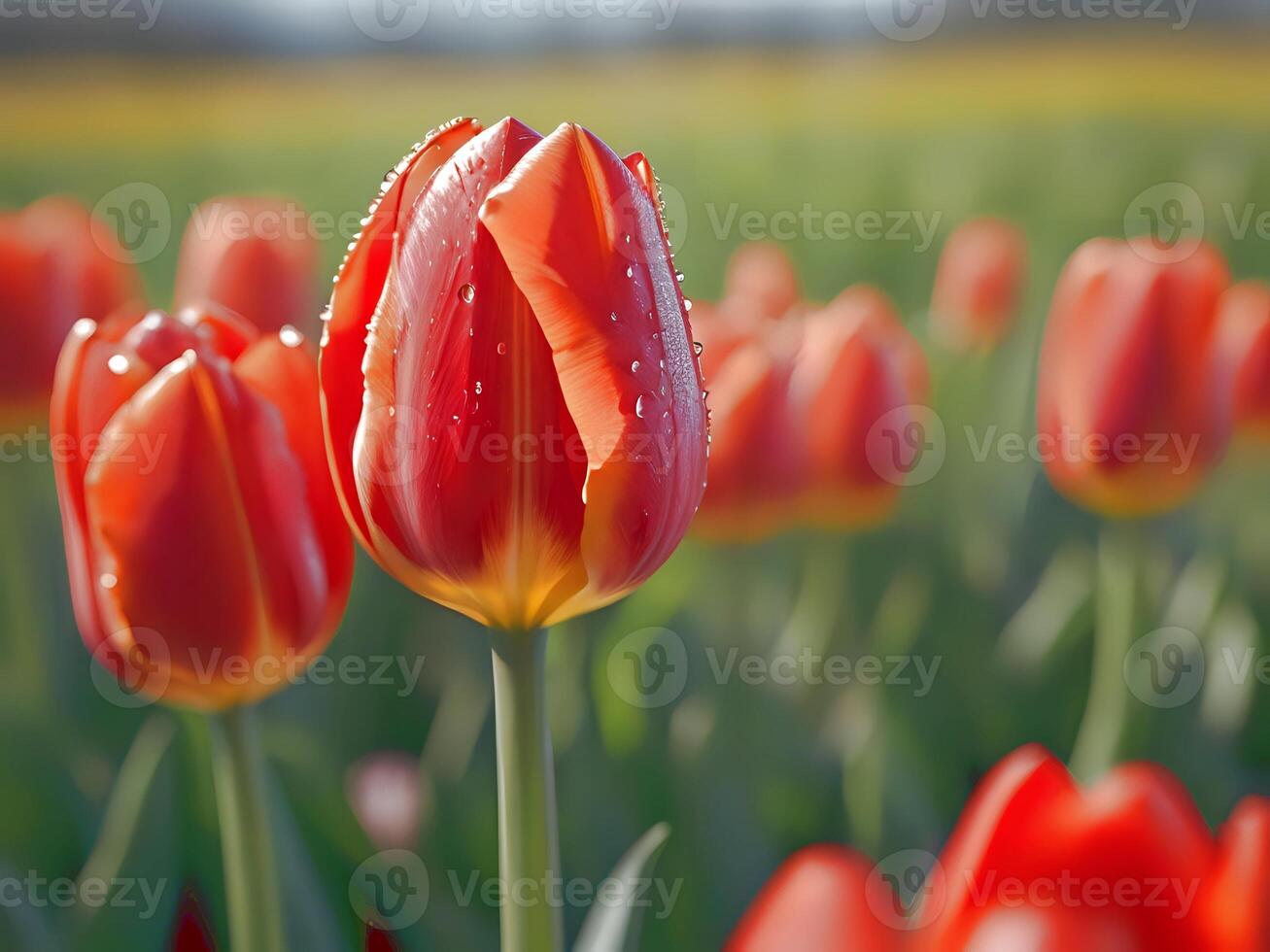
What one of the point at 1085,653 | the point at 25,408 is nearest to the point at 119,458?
the point at 25,408

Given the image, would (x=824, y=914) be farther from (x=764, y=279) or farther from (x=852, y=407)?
(x=764, y=279)

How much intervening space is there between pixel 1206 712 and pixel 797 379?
1.18ft

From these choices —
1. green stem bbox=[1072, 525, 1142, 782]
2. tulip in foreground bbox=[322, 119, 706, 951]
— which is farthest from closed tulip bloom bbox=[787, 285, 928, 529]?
tulip in foreground bbox=[322, 119, 706, 951]

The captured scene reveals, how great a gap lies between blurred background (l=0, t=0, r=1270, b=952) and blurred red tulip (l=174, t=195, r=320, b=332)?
0.02 m

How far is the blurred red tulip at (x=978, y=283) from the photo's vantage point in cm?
73

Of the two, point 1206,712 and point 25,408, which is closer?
point 25,408

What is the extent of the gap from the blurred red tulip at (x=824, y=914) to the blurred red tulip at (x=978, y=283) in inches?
17.5

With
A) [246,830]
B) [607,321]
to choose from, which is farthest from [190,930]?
[607,321]

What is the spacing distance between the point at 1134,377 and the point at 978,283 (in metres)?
0.17

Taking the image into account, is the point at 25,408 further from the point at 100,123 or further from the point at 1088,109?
the point at 1088,109

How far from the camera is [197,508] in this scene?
1.25 ft

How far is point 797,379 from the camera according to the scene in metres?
0.63

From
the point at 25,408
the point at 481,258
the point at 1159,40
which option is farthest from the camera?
the point at 1159,40

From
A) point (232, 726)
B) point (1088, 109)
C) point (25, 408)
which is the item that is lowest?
point (232, 726)
